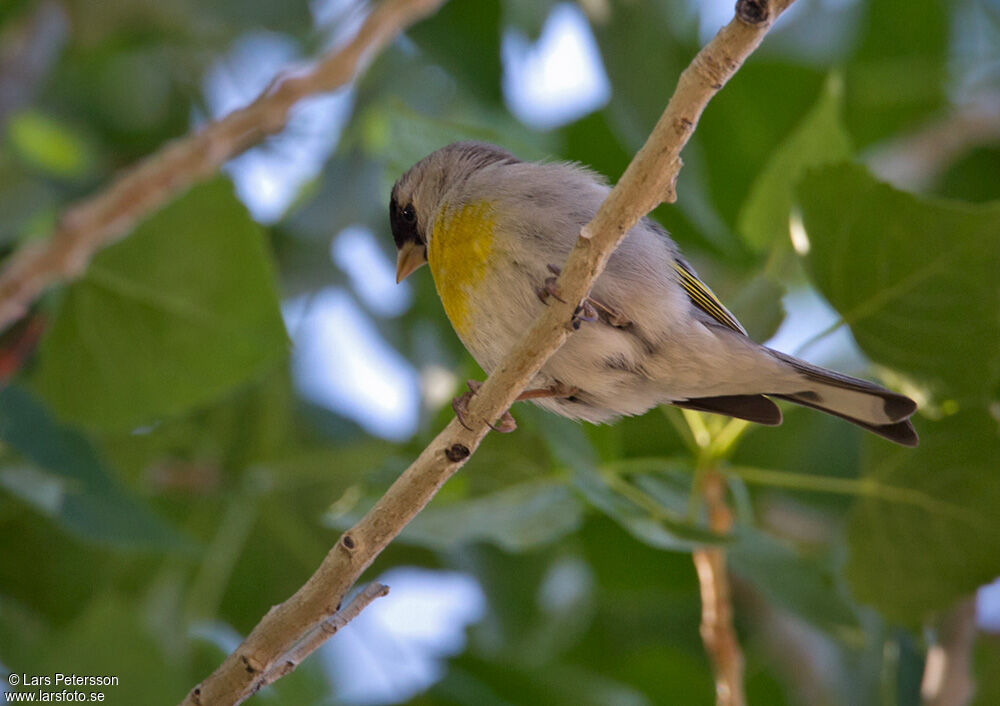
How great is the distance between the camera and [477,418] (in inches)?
61.4

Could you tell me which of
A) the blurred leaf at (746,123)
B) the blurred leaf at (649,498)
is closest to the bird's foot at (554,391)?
the blurred leaf at (649,498)

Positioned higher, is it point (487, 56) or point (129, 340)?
point (487, 56)

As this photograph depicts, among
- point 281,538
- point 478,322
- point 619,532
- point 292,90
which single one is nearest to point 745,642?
point 619,532

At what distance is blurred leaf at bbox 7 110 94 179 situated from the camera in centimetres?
406

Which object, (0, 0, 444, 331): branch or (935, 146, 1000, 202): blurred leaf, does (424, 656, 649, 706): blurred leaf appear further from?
(935, 146, 1000, 202): blurred leaf

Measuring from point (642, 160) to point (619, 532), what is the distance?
1905 millimetres

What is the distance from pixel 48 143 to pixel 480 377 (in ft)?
8.73

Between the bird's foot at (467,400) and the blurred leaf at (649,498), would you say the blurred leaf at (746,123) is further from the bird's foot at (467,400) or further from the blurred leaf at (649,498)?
the bird's foot at (467,400)

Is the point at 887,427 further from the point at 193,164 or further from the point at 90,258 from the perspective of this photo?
the point at 90,258

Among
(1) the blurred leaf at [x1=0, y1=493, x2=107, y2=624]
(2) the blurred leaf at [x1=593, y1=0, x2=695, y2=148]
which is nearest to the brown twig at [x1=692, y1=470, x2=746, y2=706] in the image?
(2) the blurred leaf at [x1=593, y1=0, x2=695, y2=148]

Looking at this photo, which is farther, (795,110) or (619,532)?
(795,110)

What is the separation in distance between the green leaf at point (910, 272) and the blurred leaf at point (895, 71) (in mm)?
1627

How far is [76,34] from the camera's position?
3.87 m

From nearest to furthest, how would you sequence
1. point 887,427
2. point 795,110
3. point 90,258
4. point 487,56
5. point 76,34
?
point 887,427, point 90,258, point 487,56, point 795,110, point 76,34
